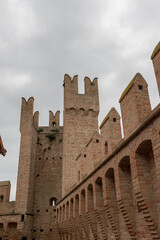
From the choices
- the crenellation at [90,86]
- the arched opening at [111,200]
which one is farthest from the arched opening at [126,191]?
the crenellation at [90,86]

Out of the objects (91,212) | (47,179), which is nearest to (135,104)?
(91,212)

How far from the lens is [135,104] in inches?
251

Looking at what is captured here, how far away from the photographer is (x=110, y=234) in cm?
820

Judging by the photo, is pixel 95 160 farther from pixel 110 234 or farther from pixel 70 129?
pixel 70 129

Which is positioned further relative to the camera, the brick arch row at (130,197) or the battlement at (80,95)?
the battlement at (80,95)

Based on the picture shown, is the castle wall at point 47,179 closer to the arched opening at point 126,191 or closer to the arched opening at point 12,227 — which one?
the arched opening at point 12,227

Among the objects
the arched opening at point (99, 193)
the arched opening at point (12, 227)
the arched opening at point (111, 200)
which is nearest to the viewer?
the arched opening at point (111, 200)

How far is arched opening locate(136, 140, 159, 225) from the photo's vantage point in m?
5.37

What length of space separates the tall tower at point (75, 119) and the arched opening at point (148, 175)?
566 inches

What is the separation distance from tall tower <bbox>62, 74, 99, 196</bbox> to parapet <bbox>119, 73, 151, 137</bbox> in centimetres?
1384

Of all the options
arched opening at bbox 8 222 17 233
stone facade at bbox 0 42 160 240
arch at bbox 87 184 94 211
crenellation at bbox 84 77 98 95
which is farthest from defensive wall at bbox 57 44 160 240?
crenellation at bbox 84 77 98 95

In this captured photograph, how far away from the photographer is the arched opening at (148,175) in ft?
17.6

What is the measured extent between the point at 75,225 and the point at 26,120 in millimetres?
13610

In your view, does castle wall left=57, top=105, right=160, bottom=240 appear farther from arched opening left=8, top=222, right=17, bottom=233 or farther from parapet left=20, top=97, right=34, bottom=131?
parapet left=20, top=97, right=34, bottom=131
